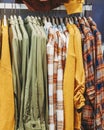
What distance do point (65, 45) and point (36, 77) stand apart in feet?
0.70

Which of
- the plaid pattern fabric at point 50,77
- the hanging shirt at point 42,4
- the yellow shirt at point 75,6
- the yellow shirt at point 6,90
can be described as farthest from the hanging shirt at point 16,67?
the yellow shirt at point 75,6

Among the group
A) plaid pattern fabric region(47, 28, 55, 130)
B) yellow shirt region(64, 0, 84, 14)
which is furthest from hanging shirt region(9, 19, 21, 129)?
yellow shirt region(64, 0, 84, 14)

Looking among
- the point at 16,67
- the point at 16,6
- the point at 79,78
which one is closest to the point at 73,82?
the point at 79,78

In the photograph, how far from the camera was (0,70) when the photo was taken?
1.26 m

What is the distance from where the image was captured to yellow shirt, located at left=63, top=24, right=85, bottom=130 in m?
1.31

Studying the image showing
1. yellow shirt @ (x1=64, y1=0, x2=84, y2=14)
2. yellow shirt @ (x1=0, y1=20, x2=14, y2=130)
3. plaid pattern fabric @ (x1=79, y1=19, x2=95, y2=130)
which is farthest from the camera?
yellow shirt @ (x1=64, y1=0, x2=84, y2=14)

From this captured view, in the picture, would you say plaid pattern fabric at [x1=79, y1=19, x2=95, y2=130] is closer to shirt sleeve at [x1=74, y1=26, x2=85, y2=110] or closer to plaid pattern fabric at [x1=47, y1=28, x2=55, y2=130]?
shirt sleeve at [x1=74, y1=26, x2=85, y2=110]

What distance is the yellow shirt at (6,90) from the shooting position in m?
1.26

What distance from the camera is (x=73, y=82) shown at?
4.34 ft

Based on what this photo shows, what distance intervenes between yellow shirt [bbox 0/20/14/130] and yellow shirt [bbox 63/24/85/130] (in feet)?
0.83

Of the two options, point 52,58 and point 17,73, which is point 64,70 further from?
point 17,73

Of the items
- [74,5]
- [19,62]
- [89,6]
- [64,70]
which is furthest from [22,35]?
[89,6]

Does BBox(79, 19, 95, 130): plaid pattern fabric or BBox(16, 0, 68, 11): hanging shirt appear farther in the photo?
BBox(16, 0, 68, 11): hanging shirt

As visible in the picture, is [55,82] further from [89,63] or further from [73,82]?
[89,63]
